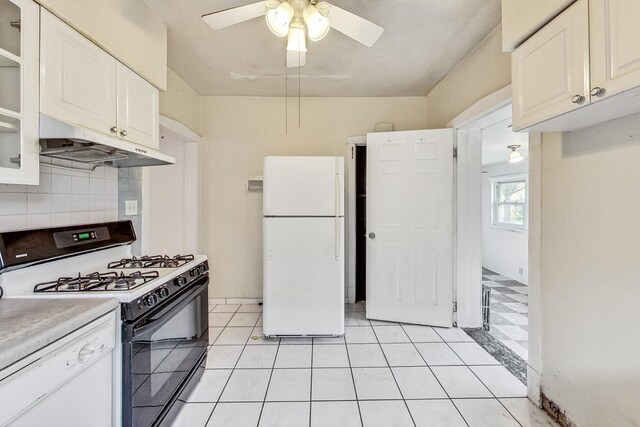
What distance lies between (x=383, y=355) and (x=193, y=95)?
3.18m

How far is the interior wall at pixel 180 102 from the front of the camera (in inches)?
102

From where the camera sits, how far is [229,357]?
226cm

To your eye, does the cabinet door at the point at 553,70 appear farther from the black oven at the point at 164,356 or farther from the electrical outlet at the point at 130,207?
the electrical outlet at the point at 130,207

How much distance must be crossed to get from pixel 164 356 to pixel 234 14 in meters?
1.79

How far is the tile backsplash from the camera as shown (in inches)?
50.9

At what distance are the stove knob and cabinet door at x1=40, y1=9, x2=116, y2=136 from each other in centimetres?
85

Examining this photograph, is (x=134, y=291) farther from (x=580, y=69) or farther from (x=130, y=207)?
(x=580, y=69)

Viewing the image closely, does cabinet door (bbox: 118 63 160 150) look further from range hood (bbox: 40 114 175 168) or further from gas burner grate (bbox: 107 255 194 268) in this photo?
gas burner grate (bbox: 107 255 194 268)

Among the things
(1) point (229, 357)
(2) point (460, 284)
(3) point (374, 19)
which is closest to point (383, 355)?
(2) point (460, 284)

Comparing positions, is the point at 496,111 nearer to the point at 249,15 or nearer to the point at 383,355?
the point at 249,15

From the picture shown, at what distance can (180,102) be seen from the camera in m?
2.84

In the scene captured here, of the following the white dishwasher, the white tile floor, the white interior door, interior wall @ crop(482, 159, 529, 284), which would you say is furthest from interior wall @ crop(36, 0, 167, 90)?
interior wall @ crop(482, 159, 529, 284)

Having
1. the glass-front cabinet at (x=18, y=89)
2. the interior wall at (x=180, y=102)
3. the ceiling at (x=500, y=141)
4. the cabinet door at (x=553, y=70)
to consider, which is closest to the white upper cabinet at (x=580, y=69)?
the cabinet door at (x=553, y=70)

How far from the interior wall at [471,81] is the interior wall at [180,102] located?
8.61 ft
